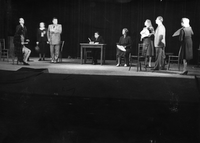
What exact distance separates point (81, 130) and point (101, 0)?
838cm

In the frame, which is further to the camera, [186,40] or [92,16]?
[92,16]

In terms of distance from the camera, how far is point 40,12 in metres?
10.9

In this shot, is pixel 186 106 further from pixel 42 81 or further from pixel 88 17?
pixel 88 17

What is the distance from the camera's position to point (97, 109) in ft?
12.2

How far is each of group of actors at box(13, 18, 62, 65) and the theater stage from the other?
6.96 ft

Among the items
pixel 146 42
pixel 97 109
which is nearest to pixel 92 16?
pixel 146 42

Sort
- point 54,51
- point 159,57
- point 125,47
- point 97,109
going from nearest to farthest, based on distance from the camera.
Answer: point 97,109
point 159,57
point 125,47
point 54,51

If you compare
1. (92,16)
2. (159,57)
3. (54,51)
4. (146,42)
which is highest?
(92,16)

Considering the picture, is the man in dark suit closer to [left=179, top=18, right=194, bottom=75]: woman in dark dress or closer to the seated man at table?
the seated man at table

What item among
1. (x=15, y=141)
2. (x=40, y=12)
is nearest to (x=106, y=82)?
(x=15, y=141)

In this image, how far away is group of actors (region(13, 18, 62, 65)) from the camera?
7270 millimetres

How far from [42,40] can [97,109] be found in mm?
6197

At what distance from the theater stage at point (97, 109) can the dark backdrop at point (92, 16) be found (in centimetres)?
525

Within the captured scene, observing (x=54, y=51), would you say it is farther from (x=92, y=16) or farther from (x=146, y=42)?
(x=146, y=42)
